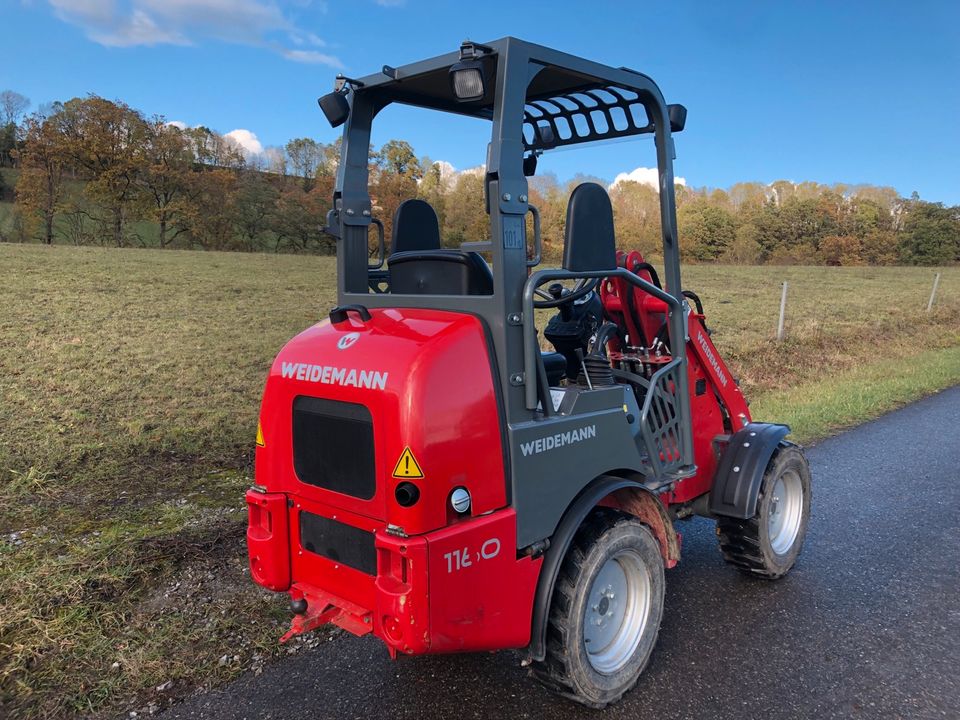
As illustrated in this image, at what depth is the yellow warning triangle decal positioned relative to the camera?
237 centimetres

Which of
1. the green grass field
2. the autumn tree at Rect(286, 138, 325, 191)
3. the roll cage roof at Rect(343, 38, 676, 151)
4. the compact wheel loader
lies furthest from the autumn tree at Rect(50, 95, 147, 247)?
the compact wheel loader

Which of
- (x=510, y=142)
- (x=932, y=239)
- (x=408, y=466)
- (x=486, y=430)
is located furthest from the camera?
(x=932, y=239)

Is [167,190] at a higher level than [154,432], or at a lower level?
higher

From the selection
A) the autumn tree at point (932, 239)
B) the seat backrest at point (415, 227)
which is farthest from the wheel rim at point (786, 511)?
the autumn tree at point (932, 239)

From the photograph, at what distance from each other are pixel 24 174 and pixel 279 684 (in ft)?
146

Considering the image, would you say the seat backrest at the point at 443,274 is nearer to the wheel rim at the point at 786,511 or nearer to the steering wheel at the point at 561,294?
the steering wheel at the point at 561,294

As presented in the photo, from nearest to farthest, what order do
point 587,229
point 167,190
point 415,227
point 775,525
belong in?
point 587,229
point 415,227
point 775,525
point 167,190

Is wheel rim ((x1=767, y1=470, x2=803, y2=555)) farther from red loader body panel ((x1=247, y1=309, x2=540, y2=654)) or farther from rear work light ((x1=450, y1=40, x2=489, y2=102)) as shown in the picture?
rear work light ((x1=450, y1=40, x2=489, y2=102))

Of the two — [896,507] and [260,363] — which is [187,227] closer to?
[260,363]

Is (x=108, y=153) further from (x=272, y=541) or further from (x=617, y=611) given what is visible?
(x=617, y=611)

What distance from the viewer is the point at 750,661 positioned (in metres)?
3.23

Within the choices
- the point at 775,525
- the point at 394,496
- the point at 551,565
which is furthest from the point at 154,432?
the point at 775,525

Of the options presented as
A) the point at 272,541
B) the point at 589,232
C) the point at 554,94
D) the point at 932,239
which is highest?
the point at 932,239

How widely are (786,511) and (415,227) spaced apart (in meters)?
2.77
